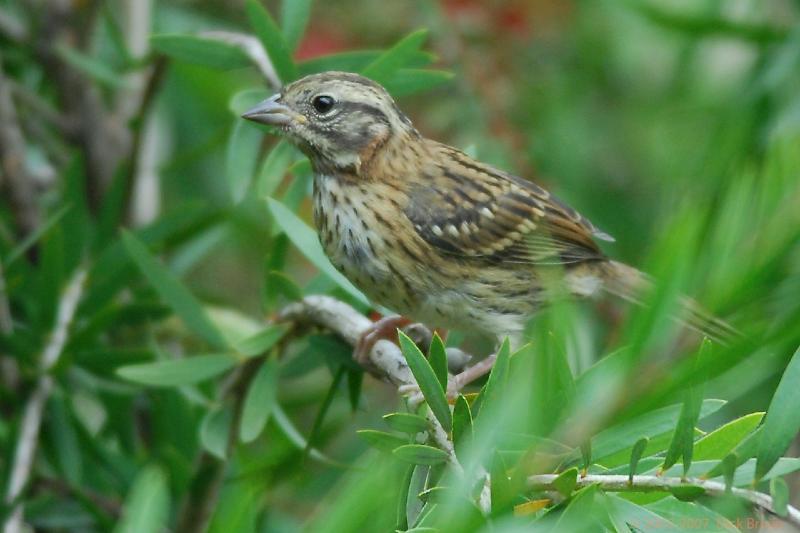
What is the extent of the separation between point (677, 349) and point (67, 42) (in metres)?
3.06

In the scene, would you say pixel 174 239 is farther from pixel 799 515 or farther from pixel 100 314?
pixel 799 515

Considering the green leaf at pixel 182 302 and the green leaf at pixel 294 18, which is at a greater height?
the green leaf at pixel 294 18

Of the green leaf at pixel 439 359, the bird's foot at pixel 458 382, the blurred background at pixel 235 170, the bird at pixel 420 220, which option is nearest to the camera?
the green leaf at pixel 439 359

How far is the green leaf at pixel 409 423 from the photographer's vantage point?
1.51 metres

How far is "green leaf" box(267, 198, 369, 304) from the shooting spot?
2369 millimetres

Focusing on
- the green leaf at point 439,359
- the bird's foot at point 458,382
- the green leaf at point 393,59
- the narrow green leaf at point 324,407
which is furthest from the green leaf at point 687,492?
the green leaf at point 393,59

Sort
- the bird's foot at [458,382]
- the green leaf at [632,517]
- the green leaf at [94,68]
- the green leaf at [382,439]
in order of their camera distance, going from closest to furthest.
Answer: the green leaf at [632,517]
the green leaf at [382,439]
the bird's foot at [458,382]
the green leaf at [94,68]

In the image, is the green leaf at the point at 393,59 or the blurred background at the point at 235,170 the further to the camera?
the blurred background at the point at 235,170

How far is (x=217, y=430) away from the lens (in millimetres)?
2559

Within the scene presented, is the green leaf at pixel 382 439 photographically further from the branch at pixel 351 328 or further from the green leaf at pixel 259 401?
the green leaf at pixel 259 401

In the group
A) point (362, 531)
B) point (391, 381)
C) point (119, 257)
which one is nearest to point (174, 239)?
point (119, 257)

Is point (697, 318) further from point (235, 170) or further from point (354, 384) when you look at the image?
point (235, 170)

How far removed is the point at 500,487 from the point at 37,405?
1.93m

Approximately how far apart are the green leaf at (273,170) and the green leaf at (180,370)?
38 cm
